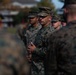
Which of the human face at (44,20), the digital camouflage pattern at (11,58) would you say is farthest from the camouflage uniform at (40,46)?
the digital camouflage pattern at (11,58)

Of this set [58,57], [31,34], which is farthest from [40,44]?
[58,57]

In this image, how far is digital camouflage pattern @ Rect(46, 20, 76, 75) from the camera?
12.4 feet

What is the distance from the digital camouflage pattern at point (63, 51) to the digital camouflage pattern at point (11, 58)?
1652 millimetres

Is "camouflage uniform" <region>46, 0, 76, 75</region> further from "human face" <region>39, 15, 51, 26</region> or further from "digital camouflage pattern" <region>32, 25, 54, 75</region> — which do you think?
"human face" <region>39, 15, 51, 26</region>

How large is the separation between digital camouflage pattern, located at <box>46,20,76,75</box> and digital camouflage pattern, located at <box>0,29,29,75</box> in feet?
5.42

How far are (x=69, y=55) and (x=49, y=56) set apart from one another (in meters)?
0.24

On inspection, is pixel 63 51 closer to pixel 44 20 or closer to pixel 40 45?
pixel 40 45

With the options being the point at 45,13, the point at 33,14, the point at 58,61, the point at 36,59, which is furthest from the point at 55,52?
the point at 33,14

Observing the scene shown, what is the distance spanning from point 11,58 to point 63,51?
5.64ft

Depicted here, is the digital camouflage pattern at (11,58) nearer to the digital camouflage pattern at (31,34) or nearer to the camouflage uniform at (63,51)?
the camouflage uniform at (63,51)

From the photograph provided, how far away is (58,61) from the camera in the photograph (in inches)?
153

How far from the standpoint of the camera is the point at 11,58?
2094mm

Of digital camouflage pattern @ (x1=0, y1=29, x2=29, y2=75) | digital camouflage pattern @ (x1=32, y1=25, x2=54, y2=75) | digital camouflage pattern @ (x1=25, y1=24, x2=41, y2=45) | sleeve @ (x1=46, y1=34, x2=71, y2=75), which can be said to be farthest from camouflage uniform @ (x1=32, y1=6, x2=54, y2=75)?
digital camouflage pattern @ (x1=0, y1=29, x2=29, y2=75)

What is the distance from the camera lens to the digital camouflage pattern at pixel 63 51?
148 inches
